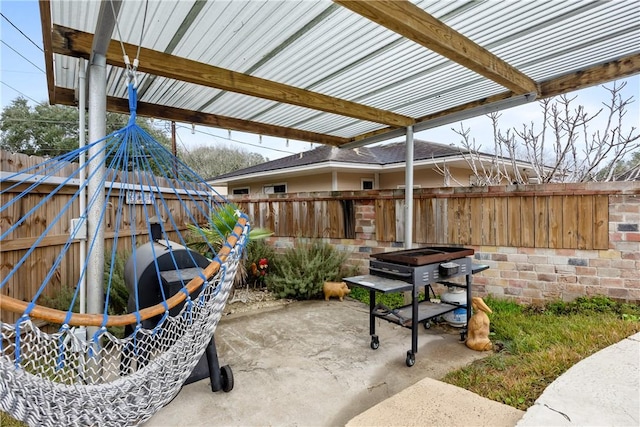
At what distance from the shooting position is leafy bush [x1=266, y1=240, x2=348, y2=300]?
16.6 feet

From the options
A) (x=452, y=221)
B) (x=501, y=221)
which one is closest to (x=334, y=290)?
(x=452, y=221)

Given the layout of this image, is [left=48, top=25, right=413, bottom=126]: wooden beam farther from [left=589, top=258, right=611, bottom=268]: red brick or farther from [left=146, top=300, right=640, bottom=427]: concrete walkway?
[left=589, top=258, right=611, bottom=268]: red brick

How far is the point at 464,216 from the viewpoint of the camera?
15.3 feet

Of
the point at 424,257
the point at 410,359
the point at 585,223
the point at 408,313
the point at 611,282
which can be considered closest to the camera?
the point at 410,359

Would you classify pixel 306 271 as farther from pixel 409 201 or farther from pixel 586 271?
pixel 586 271

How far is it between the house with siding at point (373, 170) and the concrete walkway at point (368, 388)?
5323 millimetres

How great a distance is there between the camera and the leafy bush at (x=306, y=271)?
5070mm

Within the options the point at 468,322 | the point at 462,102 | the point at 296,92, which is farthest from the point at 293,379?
the point at 462,102

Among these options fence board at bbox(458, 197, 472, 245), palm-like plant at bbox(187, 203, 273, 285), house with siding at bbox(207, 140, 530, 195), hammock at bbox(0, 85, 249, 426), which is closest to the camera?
hammock at bbox(0, 85, 249, 426)

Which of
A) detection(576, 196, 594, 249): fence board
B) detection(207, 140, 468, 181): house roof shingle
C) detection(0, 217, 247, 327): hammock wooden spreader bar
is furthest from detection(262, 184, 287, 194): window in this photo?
detection(0, 217, 247, 327): hammock wooden spreader bar

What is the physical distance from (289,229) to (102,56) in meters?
4.39

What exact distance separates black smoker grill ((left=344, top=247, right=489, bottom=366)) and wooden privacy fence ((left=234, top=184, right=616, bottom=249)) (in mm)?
1197

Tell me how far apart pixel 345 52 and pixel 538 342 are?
118 inches

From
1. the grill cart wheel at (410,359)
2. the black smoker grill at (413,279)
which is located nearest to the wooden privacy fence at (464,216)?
the black smoker grill at (413,279)
